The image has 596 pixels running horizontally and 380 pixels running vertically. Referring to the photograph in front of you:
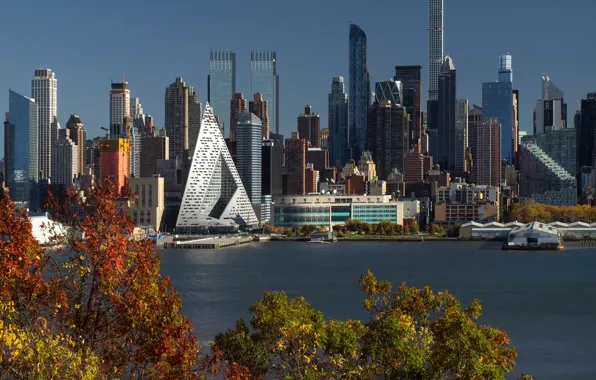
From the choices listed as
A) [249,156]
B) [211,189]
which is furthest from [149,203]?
[249,156]

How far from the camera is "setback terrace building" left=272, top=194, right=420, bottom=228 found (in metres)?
52.2

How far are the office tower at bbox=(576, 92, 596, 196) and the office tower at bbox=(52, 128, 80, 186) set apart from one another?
44.3m

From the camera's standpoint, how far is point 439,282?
24.9m

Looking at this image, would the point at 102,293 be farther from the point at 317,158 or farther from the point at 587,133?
the point at 317,158

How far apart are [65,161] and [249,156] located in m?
27.0

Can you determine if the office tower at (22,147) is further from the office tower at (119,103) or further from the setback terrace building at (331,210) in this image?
the setback terrace building at (331,210)

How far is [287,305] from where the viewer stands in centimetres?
778

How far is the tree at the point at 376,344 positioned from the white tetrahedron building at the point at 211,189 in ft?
142

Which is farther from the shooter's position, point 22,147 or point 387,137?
point 387,137

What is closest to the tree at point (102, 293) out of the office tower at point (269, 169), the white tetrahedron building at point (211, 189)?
the white tetrahedron building at point (211, 189)

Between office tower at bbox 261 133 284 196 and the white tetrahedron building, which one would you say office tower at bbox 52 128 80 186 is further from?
the white tetrahedron building

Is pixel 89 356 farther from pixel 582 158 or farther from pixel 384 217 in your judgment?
pixel 582 158

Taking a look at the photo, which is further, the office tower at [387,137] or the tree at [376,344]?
the office tower at [387,137]

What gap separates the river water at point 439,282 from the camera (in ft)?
51.1
